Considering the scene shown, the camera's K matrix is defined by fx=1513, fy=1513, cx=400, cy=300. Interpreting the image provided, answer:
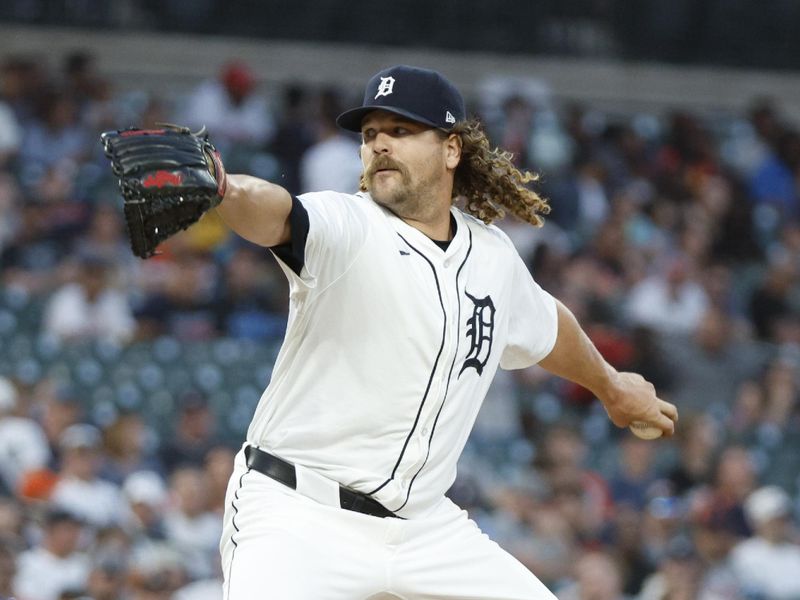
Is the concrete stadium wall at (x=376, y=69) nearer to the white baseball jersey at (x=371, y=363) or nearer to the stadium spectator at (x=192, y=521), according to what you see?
the stadium spectator at (x=192, y=521)

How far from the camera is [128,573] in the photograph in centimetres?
706

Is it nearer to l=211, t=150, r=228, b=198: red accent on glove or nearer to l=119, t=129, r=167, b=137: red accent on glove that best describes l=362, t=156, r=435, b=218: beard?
l=211, t=150, r=228, b=198: red accent on glove

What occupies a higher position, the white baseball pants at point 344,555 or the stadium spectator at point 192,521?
the white baseball pants at point 344,555

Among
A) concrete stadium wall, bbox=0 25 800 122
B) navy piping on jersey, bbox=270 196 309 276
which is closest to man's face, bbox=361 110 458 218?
navy piping on jersey, bbox=270 196 309 276

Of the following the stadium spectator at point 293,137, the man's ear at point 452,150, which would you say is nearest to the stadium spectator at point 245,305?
the stadium spectator at point 293,137

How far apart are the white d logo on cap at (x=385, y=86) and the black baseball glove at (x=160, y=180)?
75cm

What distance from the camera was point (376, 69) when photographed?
565 inches

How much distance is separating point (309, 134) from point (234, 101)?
2.85 ft

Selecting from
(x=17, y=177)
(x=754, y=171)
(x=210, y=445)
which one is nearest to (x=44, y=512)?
(x=210, y=445)

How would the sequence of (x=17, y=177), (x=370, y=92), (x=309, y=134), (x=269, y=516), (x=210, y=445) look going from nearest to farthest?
(x=269, y=516) < (x=370, y=92) < (x=210, y=445) < (x=17, y=177) < (x=309, y=134)

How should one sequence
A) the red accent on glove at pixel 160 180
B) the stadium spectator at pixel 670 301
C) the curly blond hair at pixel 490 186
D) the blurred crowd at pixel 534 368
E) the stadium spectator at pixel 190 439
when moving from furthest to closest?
1. the stadium spectator at pixel 670 301
2. the stadium spectator at pixel 190 439
3. the blurred crowd at pixel 534 368
4. the curly blond hair at pixel 490 186
5. the red accent on glove at pixel 160 180

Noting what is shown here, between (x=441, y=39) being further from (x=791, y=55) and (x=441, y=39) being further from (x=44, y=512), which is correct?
(x=44, y=512)

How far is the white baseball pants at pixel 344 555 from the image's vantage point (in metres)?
3.88

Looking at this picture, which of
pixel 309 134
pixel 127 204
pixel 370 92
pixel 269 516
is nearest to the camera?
pixel 127 204
